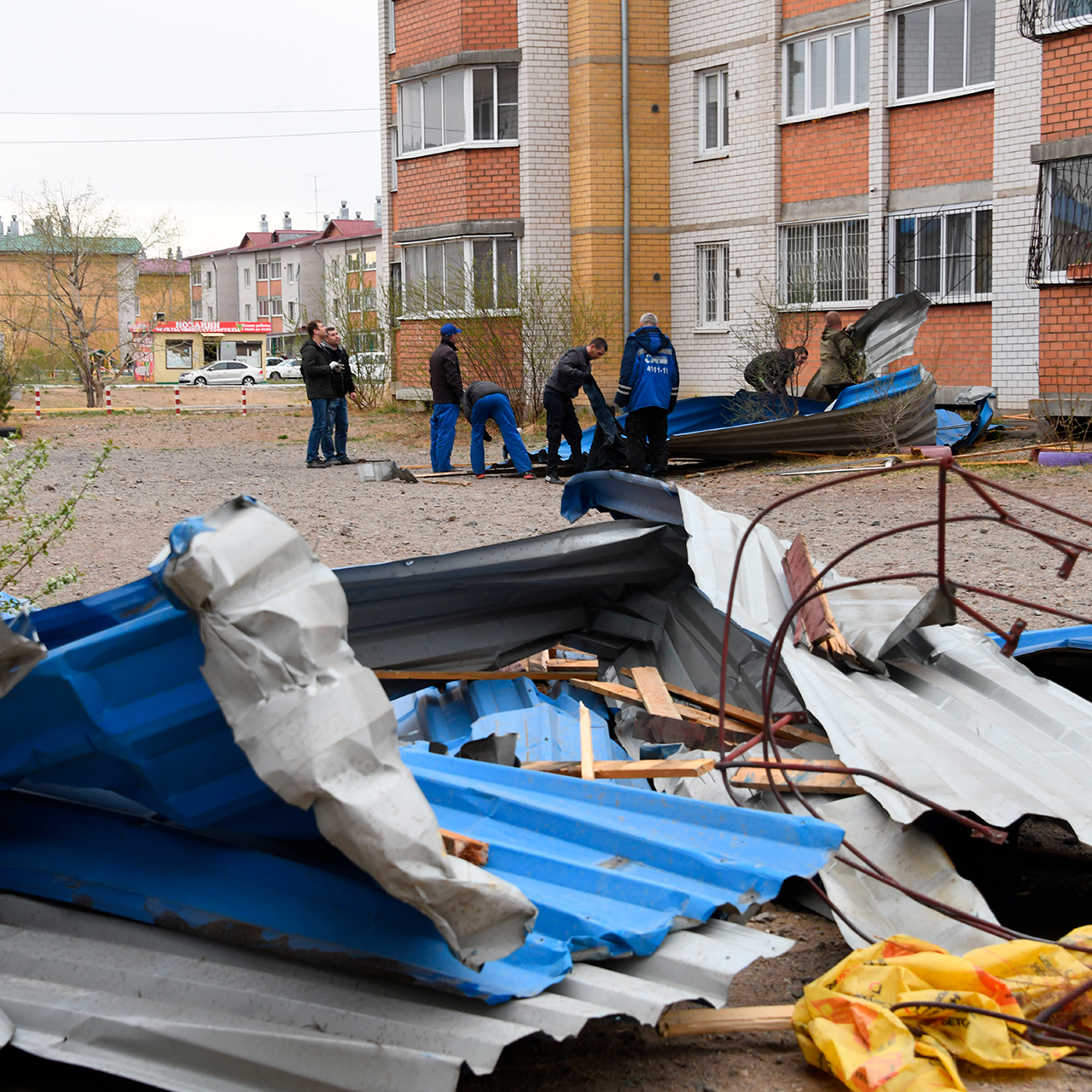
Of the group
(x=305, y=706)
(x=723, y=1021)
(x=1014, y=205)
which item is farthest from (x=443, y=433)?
(x=305, y=706)

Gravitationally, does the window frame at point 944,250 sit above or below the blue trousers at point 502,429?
above

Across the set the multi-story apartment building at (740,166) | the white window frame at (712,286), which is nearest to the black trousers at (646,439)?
the multi-story apartment building at (740,166)

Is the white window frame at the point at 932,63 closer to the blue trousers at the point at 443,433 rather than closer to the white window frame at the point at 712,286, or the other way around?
the white window frame at the point at 712,286

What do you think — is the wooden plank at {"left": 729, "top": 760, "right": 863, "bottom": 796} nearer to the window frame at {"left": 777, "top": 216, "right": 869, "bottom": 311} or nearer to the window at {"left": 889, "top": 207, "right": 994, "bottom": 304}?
the window at {"left": 889, "top": 207, "right": 994, "bottom": 304}

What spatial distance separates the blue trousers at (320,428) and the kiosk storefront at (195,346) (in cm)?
4425

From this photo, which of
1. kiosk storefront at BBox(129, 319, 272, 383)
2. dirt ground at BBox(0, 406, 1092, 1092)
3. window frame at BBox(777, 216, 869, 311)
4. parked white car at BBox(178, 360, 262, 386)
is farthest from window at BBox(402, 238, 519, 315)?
kiosk storefront at BBox(129, 319, 272, 383)

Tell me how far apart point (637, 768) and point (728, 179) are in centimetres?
1804

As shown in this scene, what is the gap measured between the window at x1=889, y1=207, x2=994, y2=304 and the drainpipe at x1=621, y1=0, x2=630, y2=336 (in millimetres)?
4930

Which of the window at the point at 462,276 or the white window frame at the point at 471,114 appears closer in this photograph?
the window at the point at 462,276

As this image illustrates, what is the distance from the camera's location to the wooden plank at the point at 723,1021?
8.93 feet

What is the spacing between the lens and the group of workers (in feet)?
40.3

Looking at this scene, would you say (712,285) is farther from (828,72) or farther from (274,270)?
→ (274,270)

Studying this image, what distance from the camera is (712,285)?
68.5ft

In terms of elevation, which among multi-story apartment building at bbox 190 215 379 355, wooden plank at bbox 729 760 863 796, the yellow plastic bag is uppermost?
multi-story apartment building at bbox 190 215 379 355
